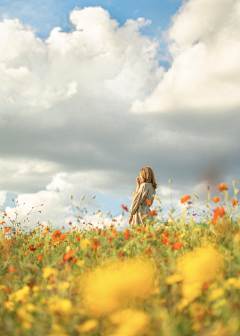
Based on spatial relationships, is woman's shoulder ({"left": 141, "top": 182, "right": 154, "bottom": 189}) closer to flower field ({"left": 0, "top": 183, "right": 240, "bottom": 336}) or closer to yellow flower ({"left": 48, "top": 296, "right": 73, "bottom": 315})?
flower field ({"left": 0, "top": 183, "right": 240, "bottom": 336})

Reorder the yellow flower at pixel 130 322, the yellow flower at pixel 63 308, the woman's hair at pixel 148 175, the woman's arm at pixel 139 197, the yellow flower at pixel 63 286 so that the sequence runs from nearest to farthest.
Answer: the yellow flower at pixel 130 322 < the yellow flower at pixel 63 308 < the yellow flower at pixel 63 286 < the woman's arm at pixel 139 197 < the woman's hair at pixel 148 175

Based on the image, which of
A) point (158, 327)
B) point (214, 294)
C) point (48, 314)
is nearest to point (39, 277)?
point (48, 314)

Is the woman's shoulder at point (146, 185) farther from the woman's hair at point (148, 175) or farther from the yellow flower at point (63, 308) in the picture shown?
the yellow flower at point (63, 308)

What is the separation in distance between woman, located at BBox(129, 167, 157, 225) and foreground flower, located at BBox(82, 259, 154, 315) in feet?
16.1

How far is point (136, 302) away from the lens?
2443 millimetres

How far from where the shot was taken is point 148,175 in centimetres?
812

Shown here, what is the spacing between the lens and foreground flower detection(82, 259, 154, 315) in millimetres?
2338

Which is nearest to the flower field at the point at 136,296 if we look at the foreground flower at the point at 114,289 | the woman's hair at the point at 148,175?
the foreground flower at the point at 114,289

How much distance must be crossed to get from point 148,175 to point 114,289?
5.80m

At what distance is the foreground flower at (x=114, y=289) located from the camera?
2338mm

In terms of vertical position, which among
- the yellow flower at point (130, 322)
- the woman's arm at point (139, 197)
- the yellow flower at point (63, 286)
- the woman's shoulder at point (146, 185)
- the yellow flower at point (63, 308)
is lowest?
the yellow flower at point (130, 322)

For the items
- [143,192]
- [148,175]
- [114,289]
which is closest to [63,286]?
[114,289]

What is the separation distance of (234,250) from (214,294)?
1.15m

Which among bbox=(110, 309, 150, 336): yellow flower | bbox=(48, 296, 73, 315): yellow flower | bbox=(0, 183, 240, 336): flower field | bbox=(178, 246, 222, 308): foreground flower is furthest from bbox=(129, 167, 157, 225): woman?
bbox=(110, 309, 150, 336): yellow flower
